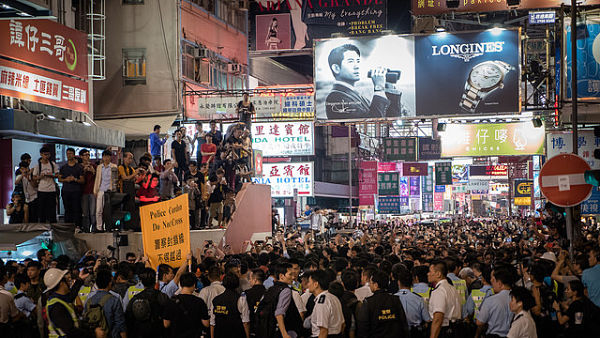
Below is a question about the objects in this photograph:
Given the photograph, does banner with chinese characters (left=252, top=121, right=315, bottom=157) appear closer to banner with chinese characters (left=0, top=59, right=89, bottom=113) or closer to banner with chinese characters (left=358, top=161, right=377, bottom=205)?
banner with chinese characters (left=0, top=59, right=89, bottom=113)

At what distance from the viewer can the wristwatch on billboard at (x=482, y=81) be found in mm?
21156

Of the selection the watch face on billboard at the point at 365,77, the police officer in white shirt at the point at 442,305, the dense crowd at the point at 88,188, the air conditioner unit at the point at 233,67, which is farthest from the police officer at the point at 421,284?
the air conditioner unit at the point at 233,67

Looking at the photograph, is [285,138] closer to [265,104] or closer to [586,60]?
[265,104]

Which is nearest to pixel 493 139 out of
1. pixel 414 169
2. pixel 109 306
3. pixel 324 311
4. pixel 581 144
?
pixel 581 144

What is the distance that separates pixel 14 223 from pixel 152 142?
4.88 m

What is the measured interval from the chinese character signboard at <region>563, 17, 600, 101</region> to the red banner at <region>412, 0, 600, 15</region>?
161 cm

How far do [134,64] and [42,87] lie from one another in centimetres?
957

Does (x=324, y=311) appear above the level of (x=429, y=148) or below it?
below

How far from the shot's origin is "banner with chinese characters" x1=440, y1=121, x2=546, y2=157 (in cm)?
2864

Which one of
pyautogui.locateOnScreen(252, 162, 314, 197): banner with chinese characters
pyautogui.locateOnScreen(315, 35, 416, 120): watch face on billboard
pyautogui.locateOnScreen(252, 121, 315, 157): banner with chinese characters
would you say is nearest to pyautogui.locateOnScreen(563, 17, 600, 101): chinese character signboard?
pyautogui.locateOnScreen(315, 35, 416, 120): watch face on billboard

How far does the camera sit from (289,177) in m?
36.6

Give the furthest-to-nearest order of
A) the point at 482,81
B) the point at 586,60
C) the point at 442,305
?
the point at 482,81
the point at 586,60
the point at 442,305

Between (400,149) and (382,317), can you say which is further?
(400,149)

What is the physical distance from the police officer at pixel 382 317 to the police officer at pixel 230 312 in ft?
5.24
